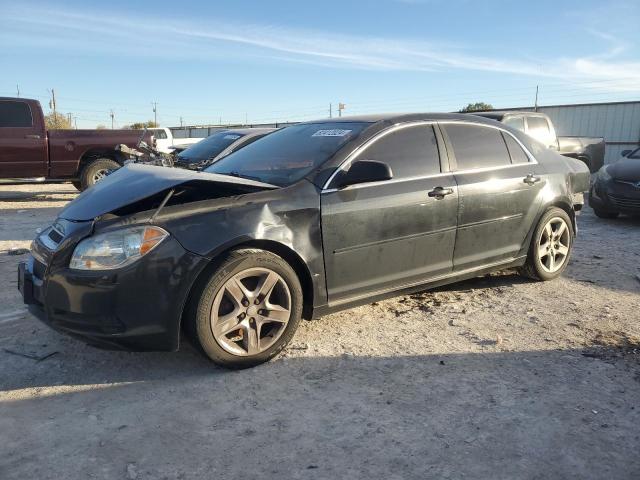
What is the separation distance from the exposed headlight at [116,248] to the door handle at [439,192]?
208 centimetres

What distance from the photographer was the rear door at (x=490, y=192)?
14.8 ft

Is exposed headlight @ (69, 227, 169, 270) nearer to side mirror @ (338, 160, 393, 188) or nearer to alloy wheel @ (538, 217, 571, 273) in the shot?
side mirror @ (338, 160, 393, 188)

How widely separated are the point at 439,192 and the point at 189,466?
2.73 meters

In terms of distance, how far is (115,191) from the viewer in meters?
3.63

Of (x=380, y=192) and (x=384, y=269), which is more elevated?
(x=380, y=192)

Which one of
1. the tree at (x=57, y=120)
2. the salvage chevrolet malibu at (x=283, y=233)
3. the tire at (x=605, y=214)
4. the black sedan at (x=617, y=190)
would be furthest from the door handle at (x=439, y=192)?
the tree at (x=57, y=120)

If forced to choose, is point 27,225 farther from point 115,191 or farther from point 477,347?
point 477,347

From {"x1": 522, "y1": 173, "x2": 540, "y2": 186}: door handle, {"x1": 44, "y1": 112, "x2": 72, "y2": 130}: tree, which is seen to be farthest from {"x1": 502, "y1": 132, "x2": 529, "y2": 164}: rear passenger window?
{"x1": 44, "y1": 112, "x2": 72, "y2": 130}: tree

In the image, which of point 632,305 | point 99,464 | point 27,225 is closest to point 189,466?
point 99,464

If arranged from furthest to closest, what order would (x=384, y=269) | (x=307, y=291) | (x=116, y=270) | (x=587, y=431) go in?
(x=384, y=269)
(x=307, y=291)
(x=116, y=270)
(x=587, y=431)

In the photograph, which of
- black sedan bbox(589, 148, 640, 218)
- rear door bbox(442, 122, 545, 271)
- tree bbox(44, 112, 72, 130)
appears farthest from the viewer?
tree bbox(44, 112, 72, 130)

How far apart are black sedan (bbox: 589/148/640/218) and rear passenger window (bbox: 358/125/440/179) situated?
5.87 meters

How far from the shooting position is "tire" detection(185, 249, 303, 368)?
3.29 meters

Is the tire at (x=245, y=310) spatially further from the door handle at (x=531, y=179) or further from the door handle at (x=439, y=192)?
the door handle at (x=531, y=179)
